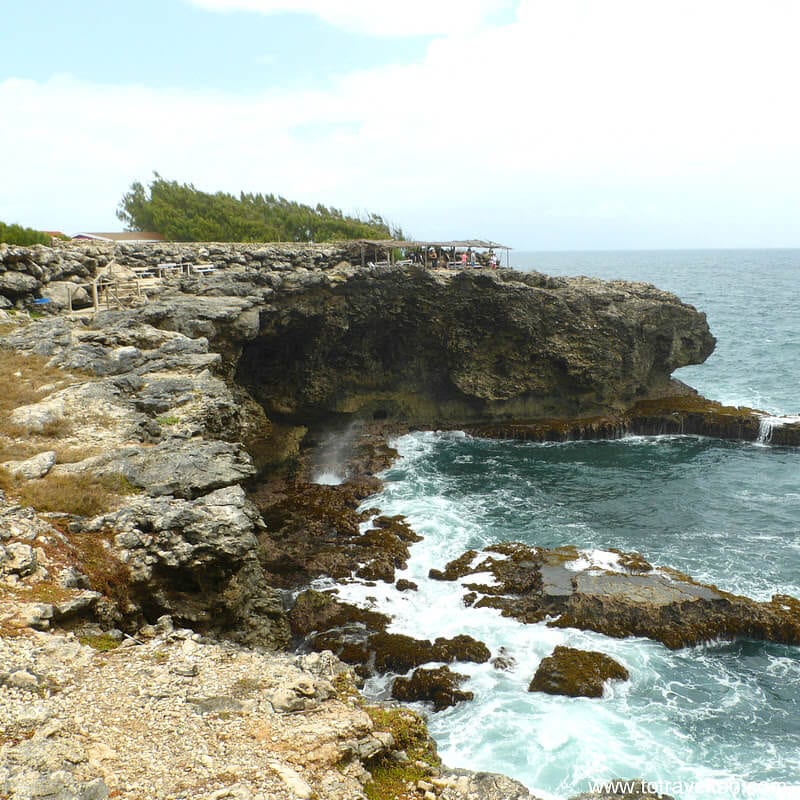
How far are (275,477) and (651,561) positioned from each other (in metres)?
21.6

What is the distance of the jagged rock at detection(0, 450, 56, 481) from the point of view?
15725 millimetres

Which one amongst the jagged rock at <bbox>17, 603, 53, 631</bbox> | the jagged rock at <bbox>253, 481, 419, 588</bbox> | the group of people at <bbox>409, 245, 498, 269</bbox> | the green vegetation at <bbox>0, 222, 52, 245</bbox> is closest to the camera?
the jagged rock at <bbox>17, 603, 53, 631</bbox>

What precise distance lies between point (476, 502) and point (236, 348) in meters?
15.4

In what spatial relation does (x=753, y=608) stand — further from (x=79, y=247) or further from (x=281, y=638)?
(x=79, y=247)

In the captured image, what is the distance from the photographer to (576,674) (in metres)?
20.4

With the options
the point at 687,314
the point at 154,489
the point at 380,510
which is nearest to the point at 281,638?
the point at 154,489

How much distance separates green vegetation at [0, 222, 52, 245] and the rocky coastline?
15.9 feet

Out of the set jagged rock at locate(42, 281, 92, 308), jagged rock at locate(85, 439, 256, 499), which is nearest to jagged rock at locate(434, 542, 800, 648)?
jagged rock at locate(85, 439, 256, 499)

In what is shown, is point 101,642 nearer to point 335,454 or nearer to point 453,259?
point 335,454

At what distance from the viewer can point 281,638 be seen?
17.7 meters

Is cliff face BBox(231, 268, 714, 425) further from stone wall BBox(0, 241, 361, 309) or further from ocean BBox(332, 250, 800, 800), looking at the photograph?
stone wall BBox(0, 241, 361, 309)

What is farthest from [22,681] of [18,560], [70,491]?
[70,491]

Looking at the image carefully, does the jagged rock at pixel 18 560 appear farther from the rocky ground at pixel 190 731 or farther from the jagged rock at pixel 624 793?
the jagged rock at pixel 624 793

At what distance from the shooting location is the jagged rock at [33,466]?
15725 millimetres
